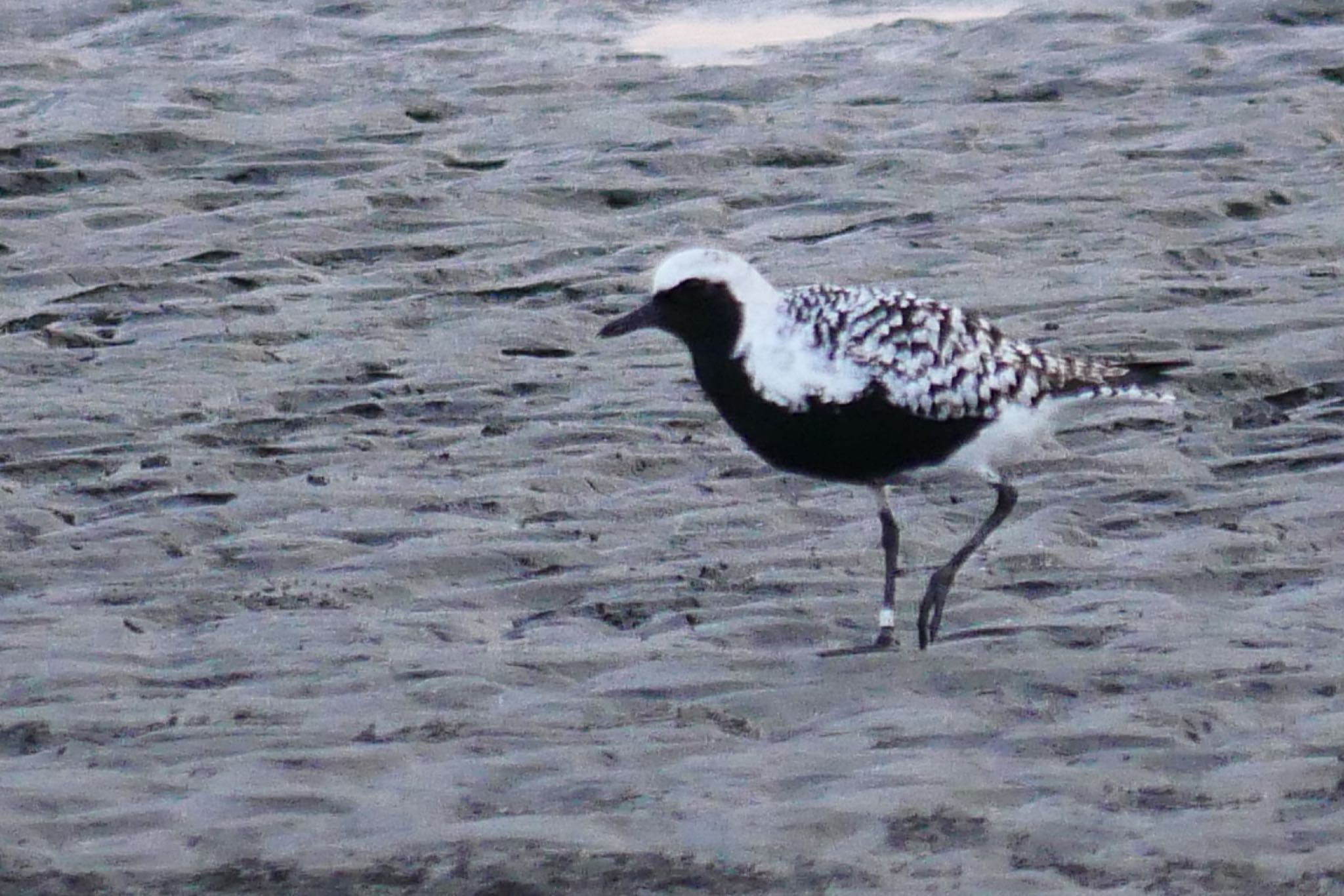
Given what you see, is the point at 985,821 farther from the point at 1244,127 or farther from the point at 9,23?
the point at 9,23

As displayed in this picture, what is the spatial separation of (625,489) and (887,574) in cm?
151

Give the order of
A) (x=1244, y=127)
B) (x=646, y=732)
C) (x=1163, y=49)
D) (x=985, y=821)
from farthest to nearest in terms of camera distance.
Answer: (x=1163, y=49)
(x=1244, y=127)
(x=646, y=732)
(x=985, y=821)

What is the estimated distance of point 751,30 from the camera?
16.8 metres

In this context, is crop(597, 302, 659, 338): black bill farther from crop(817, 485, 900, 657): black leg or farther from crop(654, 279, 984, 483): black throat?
crop(817, 485, 900, 657): black leg

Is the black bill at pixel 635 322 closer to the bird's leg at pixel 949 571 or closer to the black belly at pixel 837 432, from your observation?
the black belly at pixel 837 432

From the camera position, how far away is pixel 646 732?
7.09m

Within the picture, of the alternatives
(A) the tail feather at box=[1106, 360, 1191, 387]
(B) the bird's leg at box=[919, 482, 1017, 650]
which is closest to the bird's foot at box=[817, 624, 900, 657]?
(B) the bird's leg at box=[919, 482, 1017, 650]

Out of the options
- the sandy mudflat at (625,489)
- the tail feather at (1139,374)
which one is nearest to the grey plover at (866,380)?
the tail feather at (1139,374)

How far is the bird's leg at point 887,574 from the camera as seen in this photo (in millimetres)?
7863

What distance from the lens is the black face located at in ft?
26.3

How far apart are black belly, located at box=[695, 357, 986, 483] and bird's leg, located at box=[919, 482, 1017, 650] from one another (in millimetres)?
322

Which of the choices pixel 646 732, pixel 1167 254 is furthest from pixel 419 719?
pixel 1167 254

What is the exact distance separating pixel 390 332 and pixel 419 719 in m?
4.18

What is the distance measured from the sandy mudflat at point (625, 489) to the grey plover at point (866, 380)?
0.48 metres
